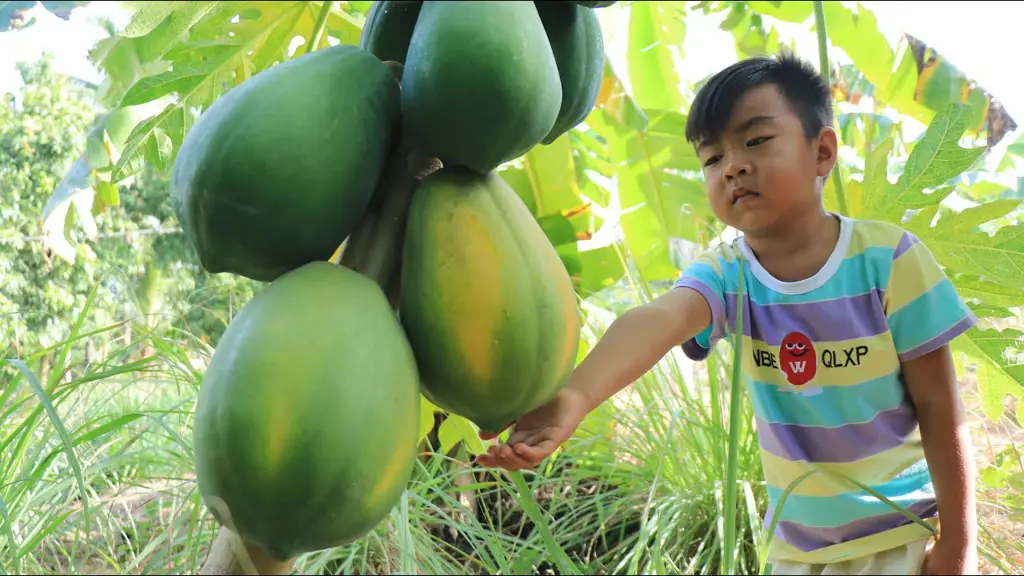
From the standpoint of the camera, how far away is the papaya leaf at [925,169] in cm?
158

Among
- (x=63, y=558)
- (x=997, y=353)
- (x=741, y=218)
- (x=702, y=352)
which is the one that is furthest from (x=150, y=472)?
(x=997, y=353)

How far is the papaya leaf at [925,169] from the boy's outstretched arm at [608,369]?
644 mm

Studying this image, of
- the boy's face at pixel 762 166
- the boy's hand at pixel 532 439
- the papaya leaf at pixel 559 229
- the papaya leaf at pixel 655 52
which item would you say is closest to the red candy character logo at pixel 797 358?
the boy's face at pixel 762 166

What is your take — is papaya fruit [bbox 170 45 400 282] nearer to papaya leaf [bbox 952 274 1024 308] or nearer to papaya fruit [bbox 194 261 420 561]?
papaya fruit [bbox 194 261 420 561]

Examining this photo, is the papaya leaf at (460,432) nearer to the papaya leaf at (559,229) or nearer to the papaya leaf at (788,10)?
the papaya leaf at (559,229)

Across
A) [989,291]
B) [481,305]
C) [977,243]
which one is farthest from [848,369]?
[481,305]

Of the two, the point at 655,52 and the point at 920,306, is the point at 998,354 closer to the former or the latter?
the point at 920,306

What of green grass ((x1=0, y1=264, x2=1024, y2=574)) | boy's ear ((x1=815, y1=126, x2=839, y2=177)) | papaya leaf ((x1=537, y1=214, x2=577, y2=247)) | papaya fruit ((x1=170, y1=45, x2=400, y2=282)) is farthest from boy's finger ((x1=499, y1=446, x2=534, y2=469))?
papaya leaf ((x1=537, y1=214, x2=577, y2=247))

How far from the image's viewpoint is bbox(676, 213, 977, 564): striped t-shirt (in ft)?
4.33

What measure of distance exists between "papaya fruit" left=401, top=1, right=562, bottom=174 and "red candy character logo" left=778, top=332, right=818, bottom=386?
1039mm

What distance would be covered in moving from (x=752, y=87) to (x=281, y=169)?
1164mm

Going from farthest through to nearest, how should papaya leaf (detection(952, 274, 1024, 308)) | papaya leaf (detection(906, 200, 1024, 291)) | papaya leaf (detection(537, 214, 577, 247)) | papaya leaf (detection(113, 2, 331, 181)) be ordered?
1. papaya leaf (detection(537, 214, 577, 247))
2. papaya leaf (detection(952, 274, 1024, 308))
3. papaya leaf (detection(906, 200, 1024, 291))
4. papaya leaf (detection(113, 2, 331, 181))

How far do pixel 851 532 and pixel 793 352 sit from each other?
35cm

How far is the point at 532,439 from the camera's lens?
0.72 meters
